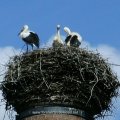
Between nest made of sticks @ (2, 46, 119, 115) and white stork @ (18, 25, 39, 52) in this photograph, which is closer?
nest made of sticks @ (2, 46, 119, 115)

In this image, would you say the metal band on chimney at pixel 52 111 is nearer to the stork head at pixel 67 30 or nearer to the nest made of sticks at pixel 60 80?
the nest made of sticks at pixel 60 80

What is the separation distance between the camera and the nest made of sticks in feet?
43.0

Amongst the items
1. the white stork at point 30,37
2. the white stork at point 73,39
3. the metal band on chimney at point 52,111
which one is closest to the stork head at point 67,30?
the white stork at point 73,39

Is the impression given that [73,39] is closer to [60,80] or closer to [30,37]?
[30,37]

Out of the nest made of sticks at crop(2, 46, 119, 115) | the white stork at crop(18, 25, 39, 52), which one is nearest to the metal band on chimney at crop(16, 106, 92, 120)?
the nest made of sticks at crop(2, 46, 119, 115)

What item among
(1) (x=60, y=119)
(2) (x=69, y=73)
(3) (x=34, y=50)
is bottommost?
(1) (x=60, y=119)

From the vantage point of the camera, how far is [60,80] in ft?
43.2

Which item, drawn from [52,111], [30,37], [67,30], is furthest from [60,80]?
[67,30]

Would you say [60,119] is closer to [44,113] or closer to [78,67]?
[44,113]

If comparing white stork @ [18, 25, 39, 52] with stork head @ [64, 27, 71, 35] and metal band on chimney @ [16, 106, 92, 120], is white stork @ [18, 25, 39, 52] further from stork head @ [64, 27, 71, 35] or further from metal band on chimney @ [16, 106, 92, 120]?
metal band on chimney @ [16, 106, 92, 120]

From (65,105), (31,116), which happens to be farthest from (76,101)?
(31,116)

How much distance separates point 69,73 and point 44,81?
623 millimetres

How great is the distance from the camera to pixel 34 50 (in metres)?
13.9

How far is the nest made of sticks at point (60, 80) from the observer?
1312 centimetres
